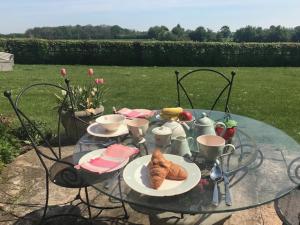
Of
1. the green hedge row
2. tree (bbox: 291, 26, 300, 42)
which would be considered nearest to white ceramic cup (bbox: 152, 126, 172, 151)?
the green hedge row

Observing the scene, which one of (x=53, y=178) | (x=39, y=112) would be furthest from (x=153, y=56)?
(x=53, y=178)

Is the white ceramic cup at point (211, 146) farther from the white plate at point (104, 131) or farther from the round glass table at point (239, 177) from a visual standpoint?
the white plate at point (104, 131)

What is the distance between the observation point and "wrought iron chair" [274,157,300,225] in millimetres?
2273

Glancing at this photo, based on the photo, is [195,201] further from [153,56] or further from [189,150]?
[153,56]

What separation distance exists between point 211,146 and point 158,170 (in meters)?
0.46

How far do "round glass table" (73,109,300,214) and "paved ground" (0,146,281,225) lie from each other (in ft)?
1.87

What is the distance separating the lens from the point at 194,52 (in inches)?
664

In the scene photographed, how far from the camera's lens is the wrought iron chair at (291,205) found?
2273 millimetres

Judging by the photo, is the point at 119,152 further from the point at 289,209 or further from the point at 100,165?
the point at 289,209

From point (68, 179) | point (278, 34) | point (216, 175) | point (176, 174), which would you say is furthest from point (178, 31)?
point (176, 174)

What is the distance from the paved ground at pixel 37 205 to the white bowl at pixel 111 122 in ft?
2.53

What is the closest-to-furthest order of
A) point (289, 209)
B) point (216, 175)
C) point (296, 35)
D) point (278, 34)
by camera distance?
point (216, 175) < point (289, 209) < point (296, 35) < point (278, 34)

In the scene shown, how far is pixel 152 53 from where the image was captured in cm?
1700

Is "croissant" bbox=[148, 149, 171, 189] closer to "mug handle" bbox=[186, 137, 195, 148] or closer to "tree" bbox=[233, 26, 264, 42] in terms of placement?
"mug handle" bbox=[186, 137, 195, 148]
